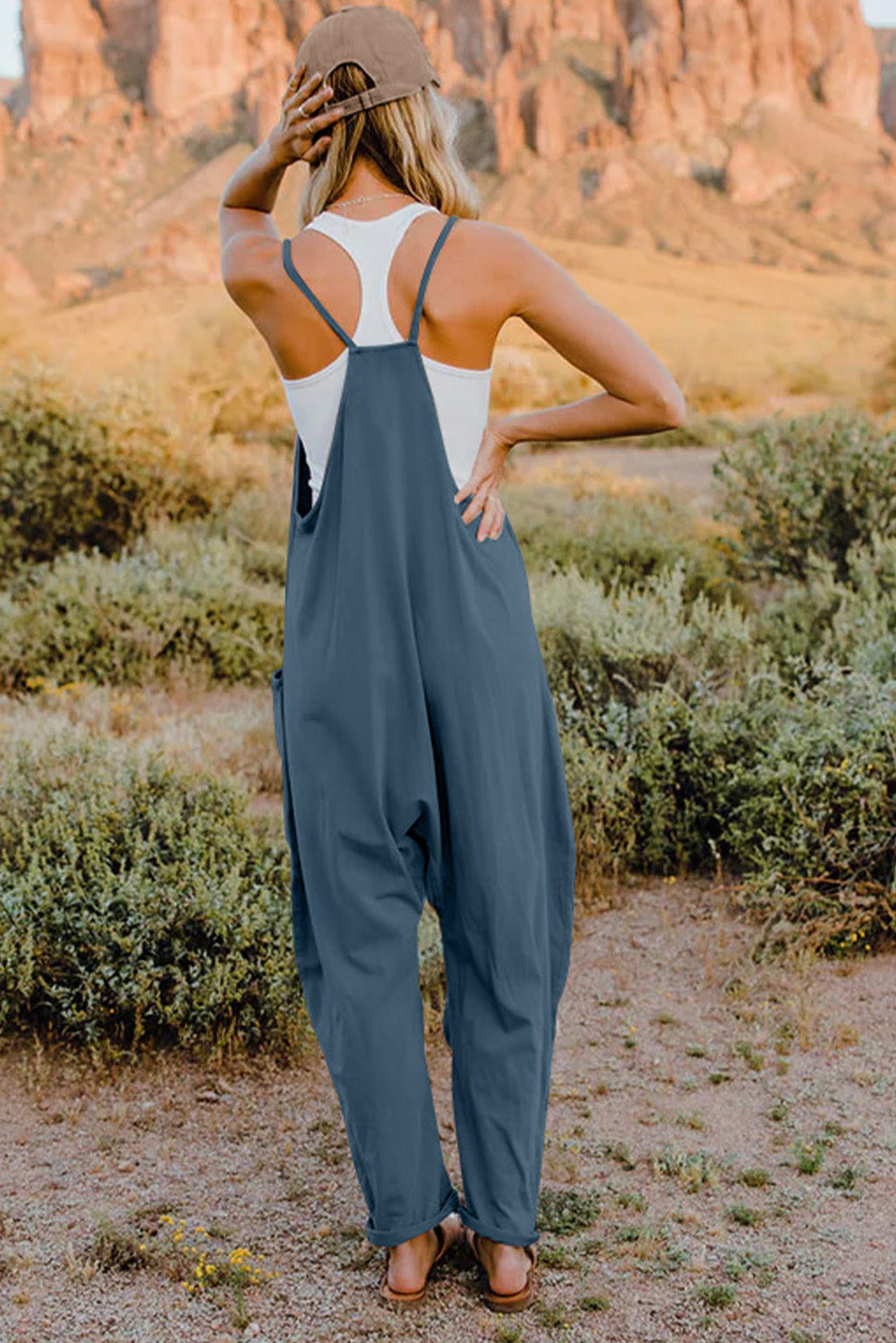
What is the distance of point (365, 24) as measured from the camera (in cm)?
188

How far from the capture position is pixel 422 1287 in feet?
7.27

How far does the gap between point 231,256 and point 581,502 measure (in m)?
7.28

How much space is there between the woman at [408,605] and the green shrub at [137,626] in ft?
14.0

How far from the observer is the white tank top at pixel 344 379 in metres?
1.90

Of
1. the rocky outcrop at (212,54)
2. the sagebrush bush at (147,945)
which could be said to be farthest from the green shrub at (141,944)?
the rocky outcrop at (212,54)

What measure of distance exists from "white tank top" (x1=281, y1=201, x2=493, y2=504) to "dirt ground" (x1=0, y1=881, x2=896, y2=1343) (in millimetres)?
1399

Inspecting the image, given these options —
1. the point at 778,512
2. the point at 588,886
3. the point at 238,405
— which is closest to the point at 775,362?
the point at 238,405

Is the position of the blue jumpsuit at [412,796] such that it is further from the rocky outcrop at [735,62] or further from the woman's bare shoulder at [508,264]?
the rocky outcrop at [735,62]

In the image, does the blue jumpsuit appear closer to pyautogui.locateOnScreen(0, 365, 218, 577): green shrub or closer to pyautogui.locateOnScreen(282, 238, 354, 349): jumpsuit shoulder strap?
pyautogui.locateOnScreen(282, 238, 354, 349): jumpsuit shoulder strap

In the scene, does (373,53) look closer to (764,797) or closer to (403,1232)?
(403,1232)

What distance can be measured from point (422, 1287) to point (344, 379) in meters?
1.49

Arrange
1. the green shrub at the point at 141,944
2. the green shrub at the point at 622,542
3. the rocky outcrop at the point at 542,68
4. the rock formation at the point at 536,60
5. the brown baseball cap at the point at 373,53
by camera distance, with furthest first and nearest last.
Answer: the rock formation at the point at 536,60
the rocky outcrop at the point at 542,68
the green shrub at the point at 622,542
the green shrub at the point at 141,944
the brown baseball cap at the point at 373,53

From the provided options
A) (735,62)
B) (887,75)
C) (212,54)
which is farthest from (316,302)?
(887,75)

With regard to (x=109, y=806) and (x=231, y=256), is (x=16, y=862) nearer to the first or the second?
(x=109, y=806)
